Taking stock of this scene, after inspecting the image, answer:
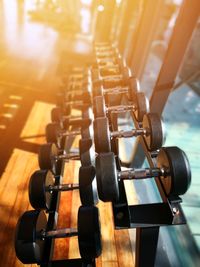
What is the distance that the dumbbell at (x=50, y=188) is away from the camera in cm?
100

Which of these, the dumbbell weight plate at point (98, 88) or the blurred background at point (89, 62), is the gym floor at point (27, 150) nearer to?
the blurred background at point (89, 62)

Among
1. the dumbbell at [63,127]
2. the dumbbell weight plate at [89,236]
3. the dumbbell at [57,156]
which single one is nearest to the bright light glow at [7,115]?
the dumbbell at [63,127]

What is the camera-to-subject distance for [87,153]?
1.22m

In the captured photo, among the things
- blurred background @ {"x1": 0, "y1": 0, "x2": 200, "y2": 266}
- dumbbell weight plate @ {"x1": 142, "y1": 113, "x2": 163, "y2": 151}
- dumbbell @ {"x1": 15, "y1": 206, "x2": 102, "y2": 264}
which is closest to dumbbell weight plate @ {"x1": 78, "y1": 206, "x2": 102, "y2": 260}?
dumbbell @ {"x1": 15, "y1": 206, "x2": 102, "y2": 264}

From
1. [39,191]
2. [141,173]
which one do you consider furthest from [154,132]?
[39,191]

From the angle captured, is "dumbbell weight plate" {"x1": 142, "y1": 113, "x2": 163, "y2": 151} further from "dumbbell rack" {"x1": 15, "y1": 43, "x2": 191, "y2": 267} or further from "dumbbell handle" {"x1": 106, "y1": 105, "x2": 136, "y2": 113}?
"dumbbell handle" {"x1": 106, "y1": 105, "x2": 136, "y2": 113}

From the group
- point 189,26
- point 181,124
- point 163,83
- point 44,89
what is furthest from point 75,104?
point 181,124

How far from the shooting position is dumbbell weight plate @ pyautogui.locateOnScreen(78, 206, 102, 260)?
87cm

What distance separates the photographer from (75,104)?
2.09m

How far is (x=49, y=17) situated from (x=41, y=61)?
3.86ft

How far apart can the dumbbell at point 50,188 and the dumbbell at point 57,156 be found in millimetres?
149

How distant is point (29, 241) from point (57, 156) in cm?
59

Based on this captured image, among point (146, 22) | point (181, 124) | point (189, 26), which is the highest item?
point (146, 22)

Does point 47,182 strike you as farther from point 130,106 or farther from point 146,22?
point 146,22
